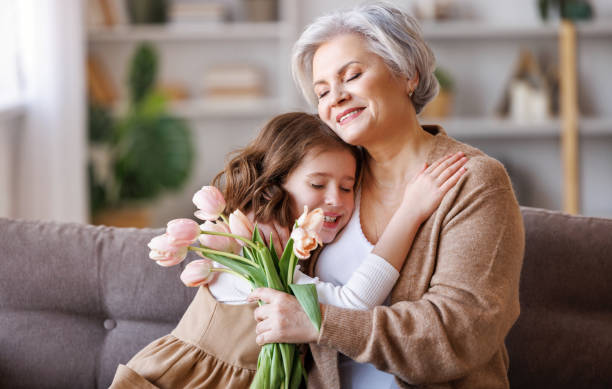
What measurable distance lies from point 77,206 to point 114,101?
42.1 inches

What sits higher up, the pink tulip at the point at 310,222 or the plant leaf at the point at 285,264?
the pink tulip at the point at 310,222

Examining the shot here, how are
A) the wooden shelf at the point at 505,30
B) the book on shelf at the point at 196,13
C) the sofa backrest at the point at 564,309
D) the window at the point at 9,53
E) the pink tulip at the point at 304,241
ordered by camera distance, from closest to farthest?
the pink tulip at the point at 304,241 < the sofa backrest at the point at 564,309 < the window at the point at 9,53 < the wooden shelf at the point at 505,30 < the book on shelf at the point at 196,13

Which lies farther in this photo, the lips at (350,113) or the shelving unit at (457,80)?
the shelving unit at (457,80)

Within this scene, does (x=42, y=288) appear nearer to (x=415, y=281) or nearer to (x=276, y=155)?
(x=276, y=155)

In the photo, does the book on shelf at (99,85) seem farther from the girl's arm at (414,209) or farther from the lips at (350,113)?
the girl's arm at (414,209)

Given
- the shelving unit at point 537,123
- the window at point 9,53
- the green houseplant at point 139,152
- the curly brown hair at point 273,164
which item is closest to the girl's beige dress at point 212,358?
the curly brown hair at point 273,164

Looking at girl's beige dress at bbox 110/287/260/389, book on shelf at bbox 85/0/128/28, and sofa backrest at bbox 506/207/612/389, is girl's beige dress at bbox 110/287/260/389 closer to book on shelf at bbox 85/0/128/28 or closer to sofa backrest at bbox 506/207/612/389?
sofa backrest at bbox 506/207/612/389

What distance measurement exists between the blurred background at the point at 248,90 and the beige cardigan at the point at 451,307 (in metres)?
2.85

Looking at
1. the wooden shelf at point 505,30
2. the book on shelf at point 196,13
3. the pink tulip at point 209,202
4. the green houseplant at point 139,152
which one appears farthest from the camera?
the book on shelf at point 196,13

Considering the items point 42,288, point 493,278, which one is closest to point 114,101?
point 42,288

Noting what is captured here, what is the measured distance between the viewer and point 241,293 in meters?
1.49

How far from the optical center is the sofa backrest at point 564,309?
1729 mm

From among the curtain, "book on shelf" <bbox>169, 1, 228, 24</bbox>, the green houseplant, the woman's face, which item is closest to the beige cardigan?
the woman's face

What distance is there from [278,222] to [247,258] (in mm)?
166
